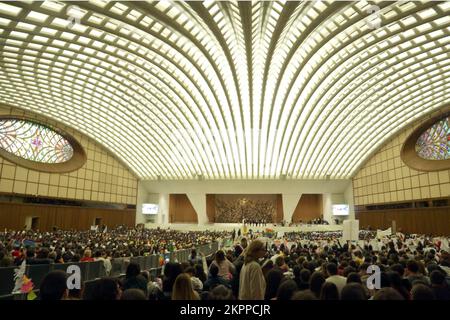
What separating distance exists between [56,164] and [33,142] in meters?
3.69

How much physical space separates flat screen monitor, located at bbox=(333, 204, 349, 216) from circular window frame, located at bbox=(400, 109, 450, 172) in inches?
535

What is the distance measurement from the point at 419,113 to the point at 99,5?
109 ft

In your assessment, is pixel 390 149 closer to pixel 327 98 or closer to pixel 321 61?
pixel 327 98

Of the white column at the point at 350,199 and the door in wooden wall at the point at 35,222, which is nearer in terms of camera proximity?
the door in wooden wall at the point at 35,222

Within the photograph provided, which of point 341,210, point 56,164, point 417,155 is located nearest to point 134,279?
point 56,164

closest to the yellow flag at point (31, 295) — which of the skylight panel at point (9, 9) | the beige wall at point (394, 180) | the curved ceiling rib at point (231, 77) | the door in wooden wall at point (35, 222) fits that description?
the curved ceiling rib at point (231, 77)

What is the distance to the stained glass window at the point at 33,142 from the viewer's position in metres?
32.6

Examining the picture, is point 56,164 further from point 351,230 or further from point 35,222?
point 351,230

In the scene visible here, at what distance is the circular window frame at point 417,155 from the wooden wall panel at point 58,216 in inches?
1512

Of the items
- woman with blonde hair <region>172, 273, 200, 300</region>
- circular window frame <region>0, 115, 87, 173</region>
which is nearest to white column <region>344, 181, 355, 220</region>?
circular window frame <region>0, 115, 87, 173</region>

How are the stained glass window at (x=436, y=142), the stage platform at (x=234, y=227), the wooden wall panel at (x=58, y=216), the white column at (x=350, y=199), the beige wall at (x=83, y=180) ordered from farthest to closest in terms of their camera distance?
the white column at (x=350, y=199), the stage platform at (x=234, y=227), the beige wall at (x=83, y=180), the wooden wall panel at (x=58, y=216), the stained glass window at (x=436, y=142)

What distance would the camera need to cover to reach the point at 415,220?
34.2 m

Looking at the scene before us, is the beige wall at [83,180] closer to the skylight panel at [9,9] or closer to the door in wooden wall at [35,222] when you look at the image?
the door in wooden wall at [35,222]

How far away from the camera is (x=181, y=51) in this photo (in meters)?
22.8
